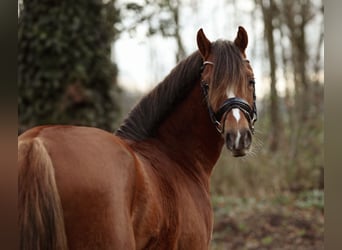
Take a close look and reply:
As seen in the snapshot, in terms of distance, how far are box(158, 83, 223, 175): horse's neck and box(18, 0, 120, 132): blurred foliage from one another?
338cm

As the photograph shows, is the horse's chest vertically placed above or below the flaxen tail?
below

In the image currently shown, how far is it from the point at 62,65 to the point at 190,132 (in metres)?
3.67

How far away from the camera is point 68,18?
675 centimetres

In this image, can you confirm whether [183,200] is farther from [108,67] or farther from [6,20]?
[108,67]

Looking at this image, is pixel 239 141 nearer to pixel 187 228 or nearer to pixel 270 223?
pixel 187 228

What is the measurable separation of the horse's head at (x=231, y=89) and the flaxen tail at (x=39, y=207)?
102cm

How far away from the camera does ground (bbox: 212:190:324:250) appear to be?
800cm

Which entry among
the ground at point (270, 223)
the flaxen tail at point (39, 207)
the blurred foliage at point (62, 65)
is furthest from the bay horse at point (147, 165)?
the ground at point (270, 223)

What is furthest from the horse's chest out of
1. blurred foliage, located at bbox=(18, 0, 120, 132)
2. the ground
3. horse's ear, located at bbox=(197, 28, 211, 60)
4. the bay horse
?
the ground

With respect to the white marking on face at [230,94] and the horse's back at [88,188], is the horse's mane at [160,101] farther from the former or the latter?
the horse's back at [88,188]

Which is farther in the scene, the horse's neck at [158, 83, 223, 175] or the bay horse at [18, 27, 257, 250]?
the horse's neck at [158, 83, 223, 175]

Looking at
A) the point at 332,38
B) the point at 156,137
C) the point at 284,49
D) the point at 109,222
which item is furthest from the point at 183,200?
the point at 284,49

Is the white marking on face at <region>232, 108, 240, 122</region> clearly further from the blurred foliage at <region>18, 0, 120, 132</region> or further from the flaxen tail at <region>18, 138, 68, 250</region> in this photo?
the blurred foliage at <region>18, 0, 120, 132</region>

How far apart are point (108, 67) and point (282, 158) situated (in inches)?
214
